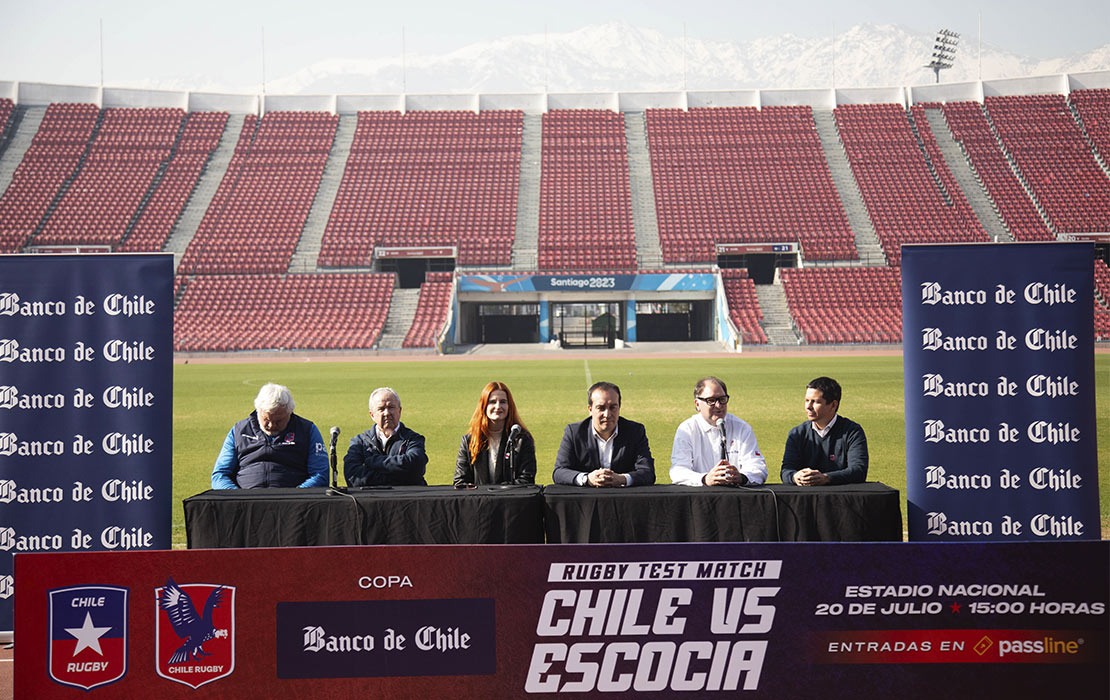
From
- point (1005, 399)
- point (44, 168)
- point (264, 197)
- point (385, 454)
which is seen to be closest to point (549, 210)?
point (264, 197)

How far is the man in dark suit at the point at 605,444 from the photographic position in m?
5.73

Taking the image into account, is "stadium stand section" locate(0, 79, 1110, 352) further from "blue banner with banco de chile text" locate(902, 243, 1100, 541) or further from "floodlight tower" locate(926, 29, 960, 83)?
"blue banner with banco de chile text" locate(902, 243, 1100, 541)

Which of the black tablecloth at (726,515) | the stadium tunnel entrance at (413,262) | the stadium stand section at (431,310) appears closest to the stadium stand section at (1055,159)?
the stadium stand section at (431,310)

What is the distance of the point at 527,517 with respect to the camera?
200 inches

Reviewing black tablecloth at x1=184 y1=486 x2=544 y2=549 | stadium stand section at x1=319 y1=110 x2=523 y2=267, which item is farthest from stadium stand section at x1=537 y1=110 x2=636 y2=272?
black tablecloth at x1=184 y1=486 x2=544 y2=549

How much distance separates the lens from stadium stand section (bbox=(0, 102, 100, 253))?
54125mm

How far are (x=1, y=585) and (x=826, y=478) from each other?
524 cm

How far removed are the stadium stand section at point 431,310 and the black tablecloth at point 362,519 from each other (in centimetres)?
3803

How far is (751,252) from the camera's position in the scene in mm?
53000

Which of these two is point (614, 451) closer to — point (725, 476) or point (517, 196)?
point (725, 476)

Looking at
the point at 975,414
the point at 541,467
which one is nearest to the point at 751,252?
the point at 541,467

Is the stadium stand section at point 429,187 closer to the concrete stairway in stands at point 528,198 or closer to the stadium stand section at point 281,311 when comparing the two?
the concrete stairway in stands at point 528,198

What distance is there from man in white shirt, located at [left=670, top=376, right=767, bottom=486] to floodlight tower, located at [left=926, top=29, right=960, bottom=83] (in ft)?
245

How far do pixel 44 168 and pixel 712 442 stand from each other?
64673mm
